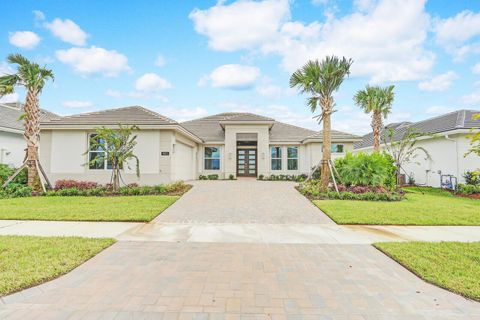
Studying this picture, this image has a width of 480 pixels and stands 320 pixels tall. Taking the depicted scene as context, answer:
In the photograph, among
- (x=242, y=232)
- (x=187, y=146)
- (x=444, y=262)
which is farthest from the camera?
(x=187, y=146)

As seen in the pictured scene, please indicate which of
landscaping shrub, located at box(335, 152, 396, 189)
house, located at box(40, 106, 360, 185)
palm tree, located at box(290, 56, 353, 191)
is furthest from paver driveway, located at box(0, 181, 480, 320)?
house, located at box(40, 106, 360, 185)

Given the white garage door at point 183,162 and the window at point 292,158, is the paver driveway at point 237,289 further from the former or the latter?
the window at point 292,158

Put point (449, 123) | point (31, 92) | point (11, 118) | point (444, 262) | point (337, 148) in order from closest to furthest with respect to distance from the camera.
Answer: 1. point (444, 262)
2. point (31, 92)
3. point (449, 123)
4. point (11, 118)
5. point (337, 148)

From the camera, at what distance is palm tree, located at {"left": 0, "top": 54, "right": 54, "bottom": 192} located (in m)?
11.6

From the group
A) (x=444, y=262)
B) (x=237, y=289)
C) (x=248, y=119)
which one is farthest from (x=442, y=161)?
(x=237, y=289)

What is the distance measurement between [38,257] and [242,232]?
4010mm

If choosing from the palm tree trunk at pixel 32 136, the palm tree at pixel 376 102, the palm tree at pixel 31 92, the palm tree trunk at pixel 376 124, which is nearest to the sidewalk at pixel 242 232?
the palm tree trunk at pixel 32 136

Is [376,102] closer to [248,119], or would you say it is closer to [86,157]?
[248,119]

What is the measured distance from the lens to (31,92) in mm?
12008

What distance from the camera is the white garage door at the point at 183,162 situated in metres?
15.7

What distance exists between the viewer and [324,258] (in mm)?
4402

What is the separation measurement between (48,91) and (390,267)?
1560 cm

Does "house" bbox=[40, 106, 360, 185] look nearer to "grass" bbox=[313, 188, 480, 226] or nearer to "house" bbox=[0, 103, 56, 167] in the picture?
"house" bbox=[0, 103, 56, 167]

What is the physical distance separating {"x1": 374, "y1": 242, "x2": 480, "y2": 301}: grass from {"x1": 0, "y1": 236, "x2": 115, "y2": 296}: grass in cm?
550
